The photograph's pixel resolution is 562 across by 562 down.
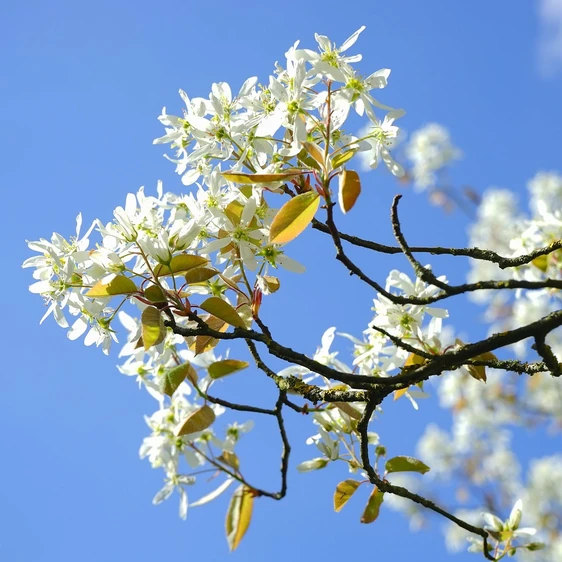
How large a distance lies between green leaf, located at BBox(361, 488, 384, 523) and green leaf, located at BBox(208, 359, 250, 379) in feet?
1.52

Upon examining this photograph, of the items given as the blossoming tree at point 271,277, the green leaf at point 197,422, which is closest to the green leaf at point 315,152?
the blossoming tree at point 271,277

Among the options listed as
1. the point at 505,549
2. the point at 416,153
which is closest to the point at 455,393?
the point at 416,153

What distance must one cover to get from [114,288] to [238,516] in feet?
2.52

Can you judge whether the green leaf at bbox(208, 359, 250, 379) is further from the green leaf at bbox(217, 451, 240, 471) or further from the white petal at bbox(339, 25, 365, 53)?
the white petal at bbox(339, 25, 365, 53)

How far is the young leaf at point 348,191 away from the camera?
1.25 meters

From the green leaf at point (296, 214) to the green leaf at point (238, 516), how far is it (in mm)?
821

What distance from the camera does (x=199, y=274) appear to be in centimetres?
143

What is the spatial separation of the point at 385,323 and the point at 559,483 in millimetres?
7477

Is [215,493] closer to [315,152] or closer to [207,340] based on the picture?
[207,340]

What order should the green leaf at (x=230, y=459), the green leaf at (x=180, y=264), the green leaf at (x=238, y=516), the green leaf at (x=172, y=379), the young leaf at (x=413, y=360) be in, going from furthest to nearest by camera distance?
the green leaf at (x=230, y=459) < the green leaf at (x=238, y=516) < the young leaf at (x=413, y=360) < the green leaf at (x=172, y=379) < the green leaf at (x=180, y=264)

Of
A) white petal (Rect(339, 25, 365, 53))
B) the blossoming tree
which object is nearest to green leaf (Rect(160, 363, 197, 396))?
the blossoming tree

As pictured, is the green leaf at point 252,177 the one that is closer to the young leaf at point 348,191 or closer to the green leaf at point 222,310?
the young leaf at point 348,191

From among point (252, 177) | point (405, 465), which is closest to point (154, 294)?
point (252, 177)

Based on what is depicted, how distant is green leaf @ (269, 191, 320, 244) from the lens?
130cm
